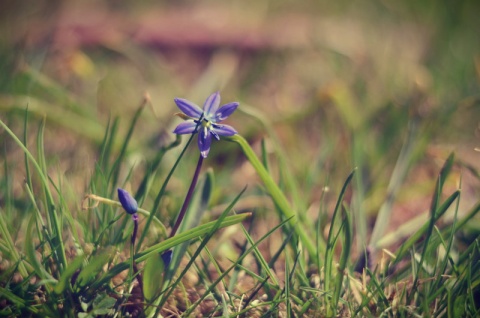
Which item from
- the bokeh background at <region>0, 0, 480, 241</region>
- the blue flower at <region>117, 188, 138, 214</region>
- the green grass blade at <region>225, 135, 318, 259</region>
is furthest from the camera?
the bokeh background at <region>0, 0, 480, 241</region>

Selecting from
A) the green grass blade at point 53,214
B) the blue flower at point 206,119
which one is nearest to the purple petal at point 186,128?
the blue flower at point 206,119

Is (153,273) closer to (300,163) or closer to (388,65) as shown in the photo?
(300,163)

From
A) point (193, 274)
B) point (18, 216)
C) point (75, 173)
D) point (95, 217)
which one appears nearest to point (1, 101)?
point (75, 173)

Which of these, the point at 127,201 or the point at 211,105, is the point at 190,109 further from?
the point at 127,201

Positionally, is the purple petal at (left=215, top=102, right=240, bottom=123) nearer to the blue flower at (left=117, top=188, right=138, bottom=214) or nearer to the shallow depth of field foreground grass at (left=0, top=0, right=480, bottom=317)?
the shallow depth of field foreground grass at (left=0, top=0, right=480, bottom=317)

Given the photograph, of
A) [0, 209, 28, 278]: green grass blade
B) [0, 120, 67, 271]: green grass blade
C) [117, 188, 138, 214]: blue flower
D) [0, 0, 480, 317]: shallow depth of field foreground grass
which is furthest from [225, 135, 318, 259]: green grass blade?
[0, 209, 28, 278]: green grass blade

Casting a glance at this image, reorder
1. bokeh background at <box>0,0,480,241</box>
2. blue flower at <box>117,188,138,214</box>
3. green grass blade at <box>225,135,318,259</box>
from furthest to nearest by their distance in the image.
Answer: bokeh background at <box>0,0,480,241</box> < green grass blade at <box>225,135,318,259</box> < blue flower at <box>117,188,138,214</box>

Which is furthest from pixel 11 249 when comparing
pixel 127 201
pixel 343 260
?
pixel 343 260
